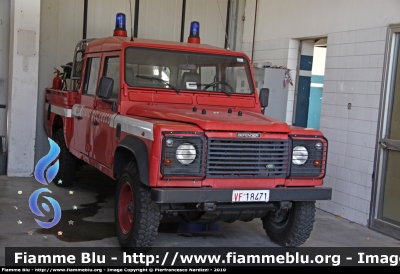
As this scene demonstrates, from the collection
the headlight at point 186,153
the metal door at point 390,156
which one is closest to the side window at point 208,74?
the headlight at point 186,153

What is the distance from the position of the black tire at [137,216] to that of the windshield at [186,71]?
1.12 metres

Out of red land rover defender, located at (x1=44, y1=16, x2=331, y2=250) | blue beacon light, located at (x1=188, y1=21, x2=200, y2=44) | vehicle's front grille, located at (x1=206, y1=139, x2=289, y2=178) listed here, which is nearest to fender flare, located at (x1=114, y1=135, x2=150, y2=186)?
red land rover defender, located at (x1=44, y1=16, x2=331, y2=250)

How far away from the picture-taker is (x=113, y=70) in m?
5.74

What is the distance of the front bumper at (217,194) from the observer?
4.25 m

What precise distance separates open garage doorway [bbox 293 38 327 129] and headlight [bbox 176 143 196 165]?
4349 mm

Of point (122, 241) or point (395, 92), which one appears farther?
point (395, 92)

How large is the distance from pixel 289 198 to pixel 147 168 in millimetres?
1303

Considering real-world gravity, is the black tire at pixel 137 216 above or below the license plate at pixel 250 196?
below

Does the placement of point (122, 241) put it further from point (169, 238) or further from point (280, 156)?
point (280, 156)

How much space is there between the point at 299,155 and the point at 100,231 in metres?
2.25

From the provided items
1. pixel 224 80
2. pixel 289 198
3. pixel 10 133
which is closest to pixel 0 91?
pixel 10 133

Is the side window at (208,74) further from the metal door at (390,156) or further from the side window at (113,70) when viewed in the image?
the metal door at (390,156)

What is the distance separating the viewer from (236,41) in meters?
9.77

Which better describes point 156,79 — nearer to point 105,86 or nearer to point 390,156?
point 105,86
